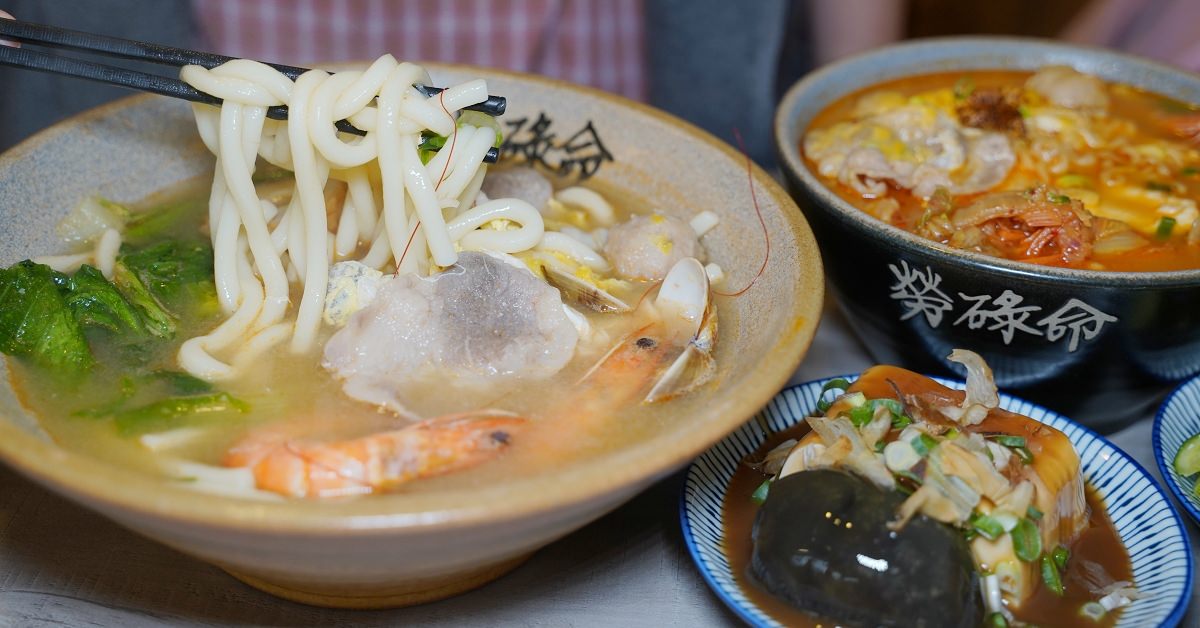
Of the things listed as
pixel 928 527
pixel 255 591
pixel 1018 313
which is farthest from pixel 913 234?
pixel 255 591

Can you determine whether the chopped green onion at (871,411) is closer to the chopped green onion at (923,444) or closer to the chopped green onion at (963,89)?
the chopped green onion at (923,444)

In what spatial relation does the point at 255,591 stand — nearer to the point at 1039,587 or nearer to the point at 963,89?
the point at 1039,587

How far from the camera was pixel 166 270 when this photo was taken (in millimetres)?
1939

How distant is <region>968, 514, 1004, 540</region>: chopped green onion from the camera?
1.41 metres

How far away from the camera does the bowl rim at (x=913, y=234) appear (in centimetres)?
171

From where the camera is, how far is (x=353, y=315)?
1756mm

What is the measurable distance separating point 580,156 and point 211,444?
46.8 inches

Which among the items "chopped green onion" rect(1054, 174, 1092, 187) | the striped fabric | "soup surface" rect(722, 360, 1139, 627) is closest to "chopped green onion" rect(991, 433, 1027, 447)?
"soup surface" rect(722, 360, 1139, 627)

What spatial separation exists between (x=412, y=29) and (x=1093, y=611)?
114 inches

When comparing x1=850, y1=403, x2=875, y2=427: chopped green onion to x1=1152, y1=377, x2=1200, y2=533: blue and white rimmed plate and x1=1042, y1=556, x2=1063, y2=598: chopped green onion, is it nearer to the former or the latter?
x1=1042, y1=556, x2=1063, y2=598: chopped green onion

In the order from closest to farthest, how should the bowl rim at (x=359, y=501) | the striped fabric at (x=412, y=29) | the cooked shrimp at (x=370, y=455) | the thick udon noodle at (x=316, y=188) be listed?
the bowl rim at (x=359, y=501)
the cooked shrimp at (x=370, y=455)
the thick udon noodle at (x=316, y=188)
the striped fabric at (x=412, y=29)

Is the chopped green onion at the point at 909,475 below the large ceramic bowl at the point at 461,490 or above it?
below

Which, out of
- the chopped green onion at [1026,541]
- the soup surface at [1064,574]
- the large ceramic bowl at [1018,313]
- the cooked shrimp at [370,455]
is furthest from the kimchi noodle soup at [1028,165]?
the cooked shrimp at [370,455]

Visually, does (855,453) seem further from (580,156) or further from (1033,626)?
(580,156)
